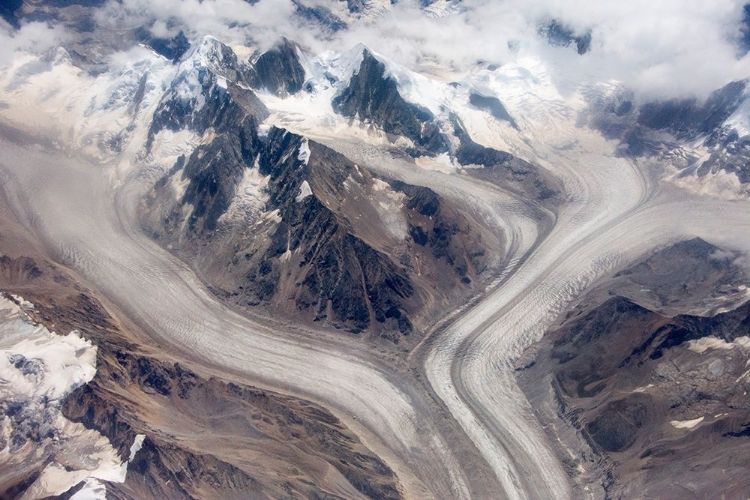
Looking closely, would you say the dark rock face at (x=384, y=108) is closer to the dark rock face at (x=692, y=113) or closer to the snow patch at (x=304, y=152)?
the snow patch at (x=304, y=152)

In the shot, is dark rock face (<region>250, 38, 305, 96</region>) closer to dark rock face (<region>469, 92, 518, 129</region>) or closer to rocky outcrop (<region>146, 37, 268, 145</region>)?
rocky outcrop (<region>146, 37, 268, 145</region>)

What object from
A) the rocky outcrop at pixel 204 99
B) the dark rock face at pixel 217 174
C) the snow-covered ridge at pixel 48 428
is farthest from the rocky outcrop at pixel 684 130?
the snow-covered ridge at pixel 48 428

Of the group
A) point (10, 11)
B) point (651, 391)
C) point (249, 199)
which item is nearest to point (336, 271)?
point (249, 199)

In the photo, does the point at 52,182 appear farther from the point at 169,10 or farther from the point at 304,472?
the point at 304,472

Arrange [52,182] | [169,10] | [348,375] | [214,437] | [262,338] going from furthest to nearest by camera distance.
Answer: [169,10] → [52,182] → [262,338] → [348,375] → [214,437]

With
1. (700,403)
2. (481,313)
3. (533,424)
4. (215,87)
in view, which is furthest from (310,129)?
(700,403)

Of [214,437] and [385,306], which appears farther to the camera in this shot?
[385,306]

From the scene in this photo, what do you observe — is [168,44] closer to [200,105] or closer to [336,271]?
[200,105]
